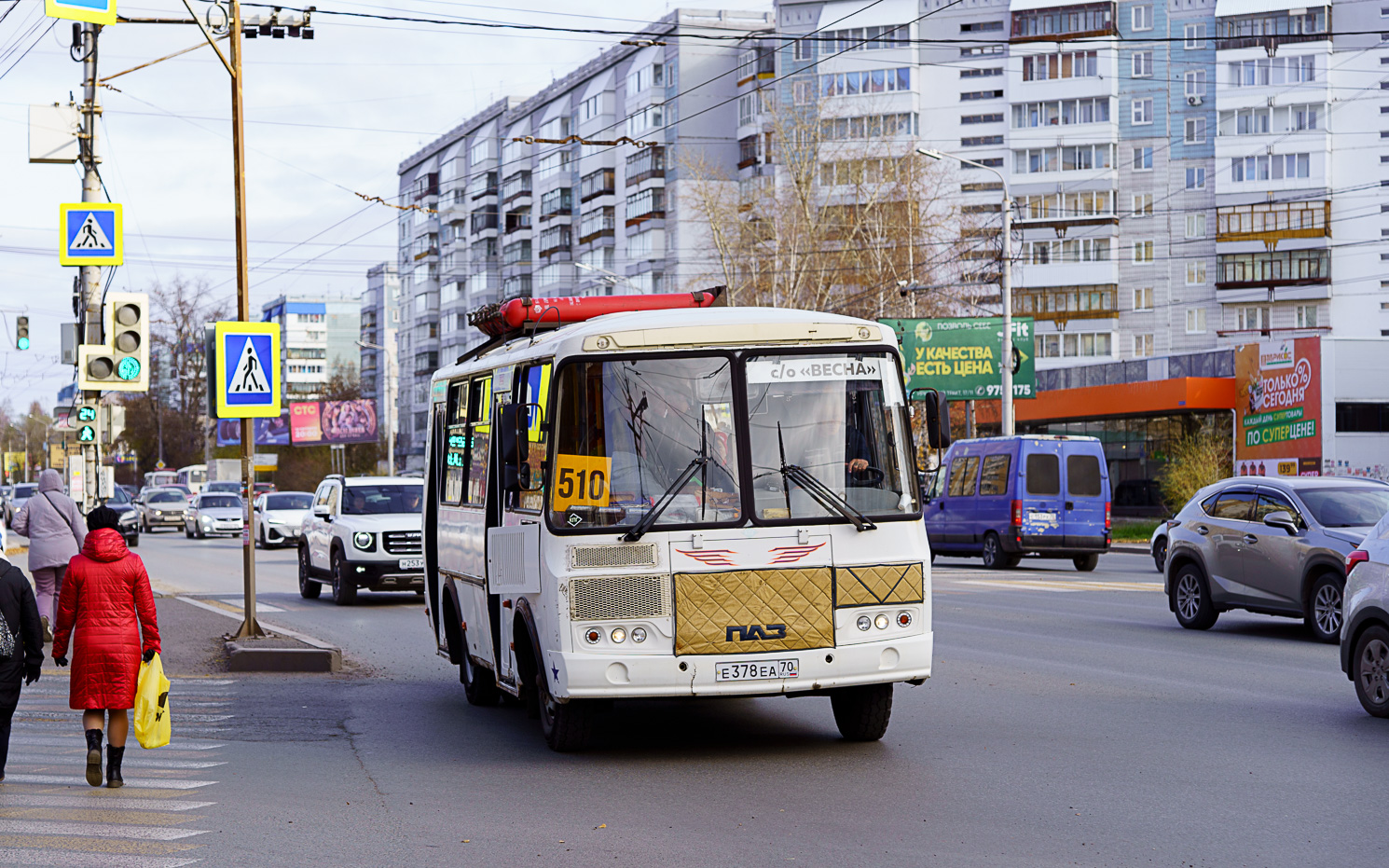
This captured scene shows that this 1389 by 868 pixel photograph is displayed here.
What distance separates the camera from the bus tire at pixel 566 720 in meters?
10.0

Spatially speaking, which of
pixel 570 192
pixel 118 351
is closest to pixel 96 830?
pixel 118 351

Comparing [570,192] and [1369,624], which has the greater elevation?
[570,192]

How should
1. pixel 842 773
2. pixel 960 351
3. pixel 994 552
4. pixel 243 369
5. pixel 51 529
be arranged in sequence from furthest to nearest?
pixel 960 351 < pixel 994 552 < pixel 243 369 < pixel 51 529 < pixel 842 773

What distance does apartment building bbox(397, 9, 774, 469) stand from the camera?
8662cm

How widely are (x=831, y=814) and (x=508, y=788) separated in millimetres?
1865

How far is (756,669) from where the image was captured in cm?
964

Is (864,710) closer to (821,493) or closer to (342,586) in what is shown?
(821,493)

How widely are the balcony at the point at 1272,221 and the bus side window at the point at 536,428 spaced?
8197 cm

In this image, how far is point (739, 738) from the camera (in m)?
10.9

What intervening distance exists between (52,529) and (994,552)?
63.3 ft

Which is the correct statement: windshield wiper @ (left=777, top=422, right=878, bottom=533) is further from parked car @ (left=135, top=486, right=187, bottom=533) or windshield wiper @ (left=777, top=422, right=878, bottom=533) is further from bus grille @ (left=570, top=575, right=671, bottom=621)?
parked car @ (left=135, top=486, right=187, bottom=533)

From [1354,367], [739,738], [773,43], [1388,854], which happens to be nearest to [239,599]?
[739,738]

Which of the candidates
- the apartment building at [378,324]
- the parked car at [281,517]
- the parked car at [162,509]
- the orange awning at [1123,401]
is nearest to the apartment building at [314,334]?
the apartment building at [378,324]

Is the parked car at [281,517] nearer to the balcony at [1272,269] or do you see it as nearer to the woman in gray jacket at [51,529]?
the woman in gray jacket at [51,529]
